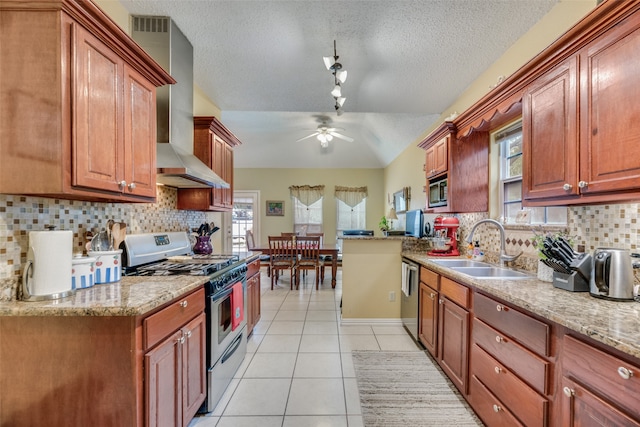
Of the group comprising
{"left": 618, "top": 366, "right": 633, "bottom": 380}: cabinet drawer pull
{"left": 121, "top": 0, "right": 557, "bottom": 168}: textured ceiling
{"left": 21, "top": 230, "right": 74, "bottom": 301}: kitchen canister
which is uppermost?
{"left": 121, "top": 0, "right": 557, "bottom": 168}: textured ceiling

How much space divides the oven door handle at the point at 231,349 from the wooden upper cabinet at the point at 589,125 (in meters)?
2.28

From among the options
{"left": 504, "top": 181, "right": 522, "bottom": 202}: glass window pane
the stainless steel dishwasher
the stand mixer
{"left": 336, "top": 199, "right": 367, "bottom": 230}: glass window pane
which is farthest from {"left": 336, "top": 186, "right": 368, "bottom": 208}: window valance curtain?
{"left": 504, "top": 181, "right": 522, "bottom": 202}: glass window pane

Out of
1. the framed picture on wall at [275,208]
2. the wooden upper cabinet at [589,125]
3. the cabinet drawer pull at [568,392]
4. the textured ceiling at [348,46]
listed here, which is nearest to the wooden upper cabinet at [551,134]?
the wooden upper cabinet at [589,125]

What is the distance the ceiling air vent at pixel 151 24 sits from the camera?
2148mm

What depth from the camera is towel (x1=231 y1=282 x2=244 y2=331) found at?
7.26ft

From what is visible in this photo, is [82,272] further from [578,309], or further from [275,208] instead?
[275,208]

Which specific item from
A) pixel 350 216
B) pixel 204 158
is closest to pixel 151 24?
pixel 204 158

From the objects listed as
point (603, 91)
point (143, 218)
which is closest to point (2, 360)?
point (143, 218)

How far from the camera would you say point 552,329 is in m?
1.21

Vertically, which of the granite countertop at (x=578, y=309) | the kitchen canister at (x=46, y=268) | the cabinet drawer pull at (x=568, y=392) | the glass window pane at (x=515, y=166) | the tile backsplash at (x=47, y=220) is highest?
the glass window pane at (x=515, y=166)

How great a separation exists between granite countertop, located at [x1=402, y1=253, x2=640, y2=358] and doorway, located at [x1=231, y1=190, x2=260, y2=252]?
648cm

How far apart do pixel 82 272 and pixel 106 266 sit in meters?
0.13

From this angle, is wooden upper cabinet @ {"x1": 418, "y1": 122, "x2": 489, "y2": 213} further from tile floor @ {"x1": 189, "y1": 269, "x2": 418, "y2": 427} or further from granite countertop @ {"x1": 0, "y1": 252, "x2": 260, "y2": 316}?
granite countertop @ {"x1": 0, "y1": 252, "x2": 260, "y2": 316}

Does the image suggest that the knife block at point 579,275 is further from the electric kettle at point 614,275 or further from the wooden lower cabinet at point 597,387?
the wooden lower cabinet at point 597,387
